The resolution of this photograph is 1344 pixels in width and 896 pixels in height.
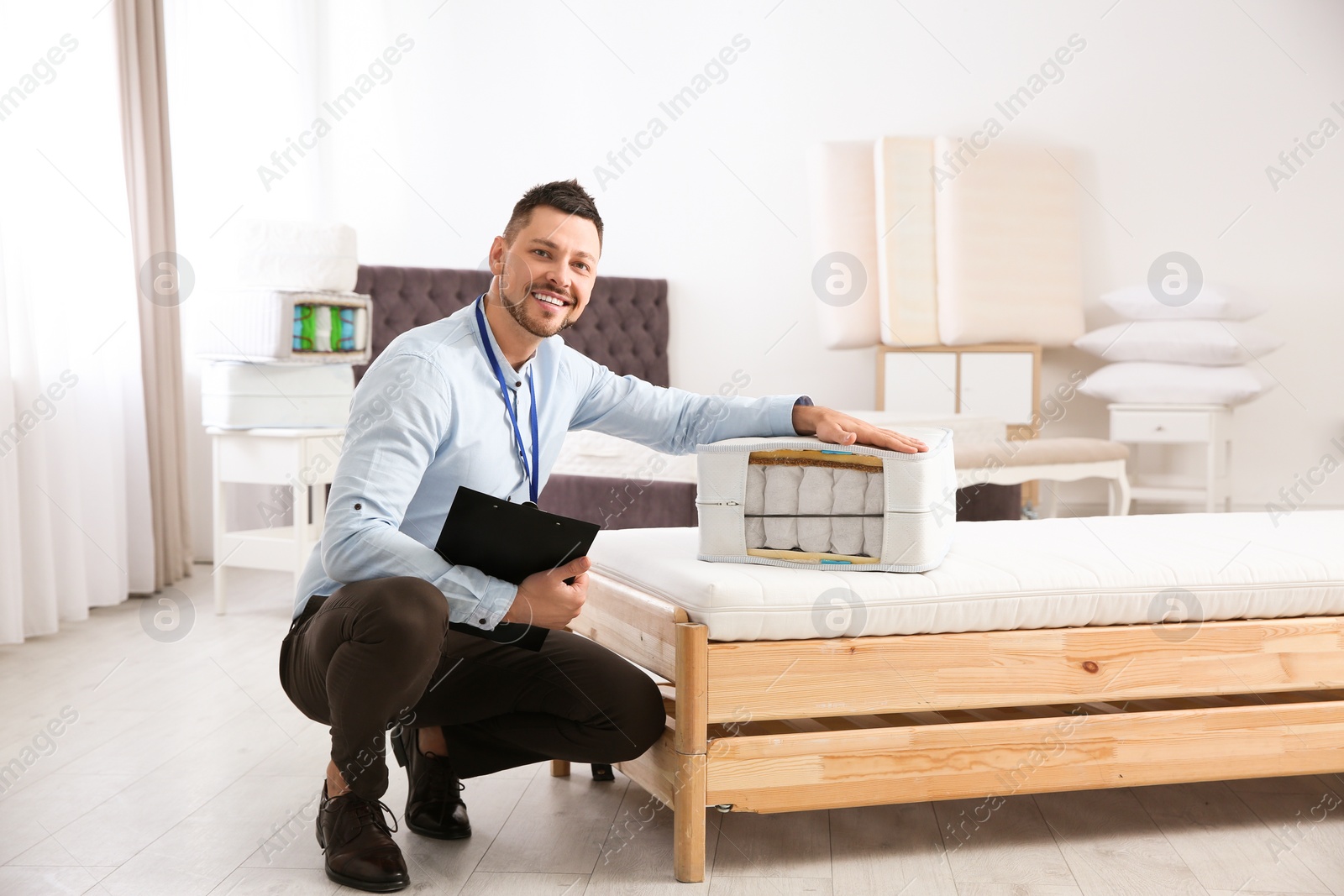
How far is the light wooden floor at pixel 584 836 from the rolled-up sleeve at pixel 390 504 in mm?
446

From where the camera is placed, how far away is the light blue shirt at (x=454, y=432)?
1560mm

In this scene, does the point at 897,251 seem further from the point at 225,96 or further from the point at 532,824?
the point at 532,824

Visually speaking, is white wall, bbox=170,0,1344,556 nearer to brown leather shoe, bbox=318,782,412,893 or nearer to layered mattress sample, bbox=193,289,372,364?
layered mattress sample, bbox=193,289,372,364

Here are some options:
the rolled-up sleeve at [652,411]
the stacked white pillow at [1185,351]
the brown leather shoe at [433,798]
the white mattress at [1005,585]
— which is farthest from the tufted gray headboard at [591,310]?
the white mattress at [1005,585]

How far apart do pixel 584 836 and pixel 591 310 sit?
3222 mm

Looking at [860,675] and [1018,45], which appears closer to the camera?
[860,675]

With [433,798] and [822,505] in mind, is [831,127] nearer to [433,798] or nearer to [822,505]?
[822,505]

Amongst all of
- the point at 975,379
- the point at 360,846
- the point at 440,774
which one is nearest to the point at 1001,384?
the point at 975,379

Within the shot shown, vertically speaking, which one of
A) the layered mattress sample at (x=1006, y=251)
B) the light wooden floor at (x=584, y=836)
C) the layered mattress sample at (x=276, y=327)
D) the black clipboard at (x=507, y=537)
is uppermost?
the layered mattress sample at (x=1006, y=251)

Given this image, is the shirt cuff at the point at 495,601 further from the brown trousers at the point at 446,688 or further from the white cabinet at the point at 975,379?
the white cabinet at the point at 975,379

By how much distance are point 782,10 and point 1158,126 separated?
1.71m

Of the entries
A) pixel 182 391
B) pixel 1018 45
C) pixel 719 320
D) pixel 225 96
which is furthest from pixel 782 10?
pixel 182 391

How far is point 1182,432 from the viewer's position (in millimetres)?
4480

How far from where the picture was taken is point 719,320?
5121mm
